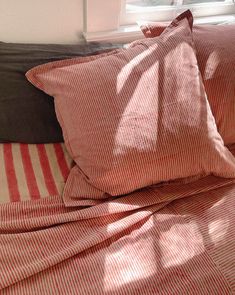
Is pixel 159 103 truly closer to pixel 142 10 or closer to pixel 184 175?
pixel 184 175

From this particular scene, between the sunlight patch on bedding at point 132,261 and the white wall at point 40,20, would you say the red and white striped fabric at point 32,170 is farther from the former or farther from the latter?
the white wall at point 40,20

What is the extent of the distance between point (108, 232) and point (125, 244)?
0.06 meters

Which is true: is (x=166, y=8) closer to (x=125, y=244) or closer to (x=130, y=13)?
(x=130, y=13)

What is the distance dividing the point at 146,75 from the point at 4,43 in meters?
0.57

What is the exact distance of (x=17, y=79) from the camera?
115 cm

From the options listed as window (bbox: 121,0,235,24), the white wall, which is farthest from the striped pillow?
window (bbox: 121,0,235,24)

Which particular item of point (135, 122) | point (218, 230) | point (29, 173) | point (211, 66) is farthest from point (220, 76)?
point (29, 173)

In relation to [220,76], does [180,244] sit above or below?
below

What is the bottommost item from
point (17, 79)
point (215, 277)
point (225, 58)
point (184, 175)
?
point (215, 277)

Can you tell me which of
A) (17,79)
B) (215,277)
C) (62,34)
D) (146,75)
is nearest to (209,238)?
(215,277)

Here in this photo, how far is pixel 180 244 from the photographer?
36.3 inches

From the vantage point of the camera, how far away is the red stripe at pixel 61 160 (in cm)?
111

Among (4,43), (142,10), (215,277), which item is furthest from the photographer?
(142,10)

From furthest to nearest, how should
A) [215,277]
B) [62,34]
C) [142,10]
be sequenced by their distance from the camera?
[142,10], [62,34], [215,277]
